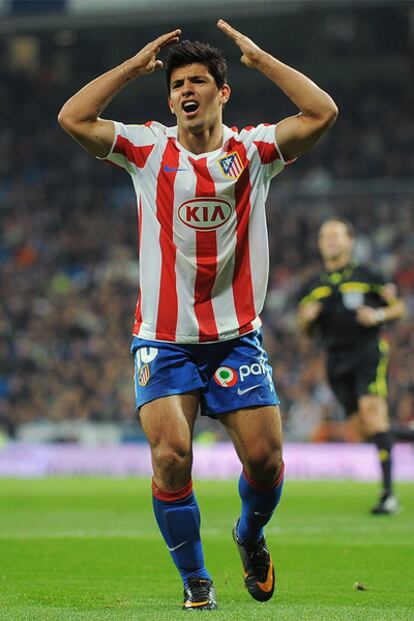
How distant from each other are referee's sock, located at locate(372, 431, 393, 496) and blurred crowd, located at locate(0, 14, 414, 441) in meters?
9.19

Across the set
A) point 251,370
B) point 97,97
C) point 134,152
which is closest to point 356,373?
point 251,370

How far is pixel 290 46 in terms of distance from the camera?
3091cm

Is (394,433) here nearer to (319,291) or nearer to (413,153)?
(319,291)

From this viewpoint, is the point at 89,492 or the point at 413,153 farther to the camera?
the point at 413,153

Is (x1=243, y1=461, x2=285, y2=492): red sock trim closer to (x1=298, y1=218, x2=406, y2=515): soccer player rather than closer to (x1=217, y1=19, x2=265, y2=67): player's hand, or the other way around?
(x1=217, y1=19, x2=265, y2=67): player's hand

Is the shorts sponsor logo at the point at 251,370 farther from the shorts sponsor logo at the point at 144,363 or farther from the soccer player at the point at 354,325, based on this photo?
the soccer player at the point at 354,325

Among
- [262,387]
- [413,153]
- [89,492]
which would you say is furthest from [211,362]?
[413,153]

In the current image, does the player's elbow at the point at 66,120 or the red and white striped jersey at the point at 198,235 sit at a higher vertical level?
the player's elbow at the point at 66,120

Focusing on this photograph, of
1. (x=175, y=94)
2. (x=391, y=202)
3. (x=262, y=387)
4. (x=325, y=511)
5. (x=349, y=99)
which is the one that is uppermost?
(x=349, y=99)

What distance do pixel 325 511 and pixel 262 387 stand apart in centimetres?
616

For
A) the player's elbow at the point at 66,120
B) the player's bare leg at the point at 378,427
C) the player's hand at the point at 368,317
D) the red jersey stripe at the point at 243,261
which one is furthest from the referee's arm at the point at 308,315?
the player's elbow at the point at 66,120

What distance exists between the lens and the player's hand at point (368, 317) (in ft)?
36.8

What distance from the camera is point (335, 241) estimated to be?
38.3ft

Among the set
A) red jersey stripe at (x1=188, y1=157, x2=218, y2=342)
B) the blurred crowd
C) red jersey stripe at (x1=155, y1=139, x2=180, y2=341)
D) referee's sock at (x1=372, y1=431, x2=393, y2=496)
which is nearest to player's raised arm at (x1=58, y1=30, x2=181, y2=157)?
red jersey stripe at (x1=155, y1=139, x2=180, y2=341)
